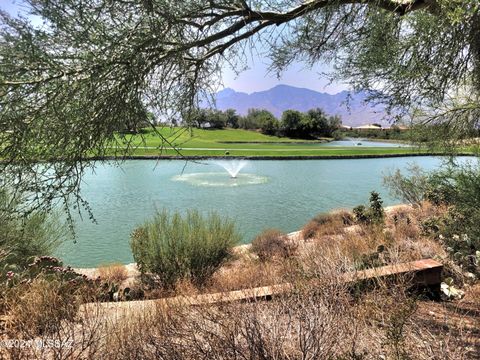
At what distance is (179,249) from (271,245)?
8.67ft

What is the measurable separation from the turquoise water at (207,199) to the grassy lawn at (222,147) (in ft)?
7.98

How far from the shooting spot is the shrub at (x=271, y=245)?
796cm

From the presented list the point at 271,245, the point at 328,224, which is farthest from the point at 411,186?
the point at 271,245

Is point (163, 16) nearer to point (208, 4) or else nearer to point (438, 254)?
point (208, 4)

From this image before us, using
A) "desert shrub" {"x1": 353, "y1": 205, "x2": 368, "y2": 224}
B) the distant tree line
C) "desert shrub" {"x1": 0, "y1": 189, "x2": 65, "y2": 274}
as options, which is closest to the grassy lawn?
"desert shrub" {"x1": 0, "y1": 189, "x2": 65, "y2": 274}

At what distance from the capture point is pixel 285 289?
3.69 metres

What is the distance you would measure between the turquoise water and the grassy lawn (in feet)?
7.98

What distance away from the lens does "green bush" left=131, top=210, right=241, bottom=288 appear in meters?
6.51

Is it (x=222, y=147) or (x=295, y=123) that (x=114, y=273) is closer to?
(x=222, y=147)

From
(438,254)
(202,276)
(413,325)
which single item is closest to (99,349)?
(413,325)

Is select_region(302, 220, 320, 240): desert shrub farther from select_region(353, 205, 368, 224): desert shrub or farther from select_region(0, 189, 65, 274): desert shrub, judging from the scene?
select_region(0, 189, 65, 274): desert shrub

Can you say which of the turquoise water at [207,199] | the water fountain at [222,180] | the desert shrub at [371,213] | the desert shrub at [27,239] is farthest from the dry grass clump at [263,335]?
the water fountain at [222,180]

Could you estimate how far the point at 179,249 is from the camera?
22.0 ft

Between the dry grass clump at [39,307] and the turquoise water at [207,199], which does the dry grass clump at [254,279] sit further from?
the turquoise water at [207,199]
